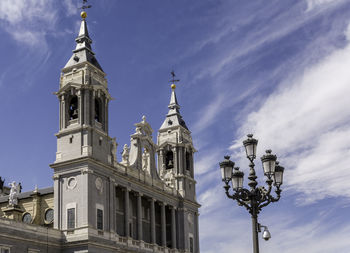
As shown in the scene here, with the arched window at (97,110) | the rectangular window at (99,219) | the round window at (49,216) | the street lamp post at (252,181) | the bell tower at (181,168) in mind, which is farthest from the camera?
the bell tower at (181,168)

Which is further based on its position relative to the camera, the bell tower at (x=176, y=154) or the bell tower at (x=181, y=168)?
the bell tower at (x=176, y=154)

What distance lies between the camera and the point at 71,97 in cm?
6053

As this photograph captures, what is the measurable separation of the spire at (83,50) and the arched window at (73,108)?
399 cm

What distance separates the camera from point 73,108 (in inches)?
2388

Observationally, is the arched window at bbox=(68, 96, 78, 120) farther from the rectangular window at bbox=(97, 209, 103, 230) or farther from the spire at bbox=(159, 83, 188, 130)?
the spire at bbox=(159, 83, 188, 130)

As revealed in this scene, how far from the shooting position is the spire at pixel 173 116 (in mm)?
80688

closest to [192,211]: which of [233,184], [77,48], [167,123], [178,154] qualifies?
[178,154]

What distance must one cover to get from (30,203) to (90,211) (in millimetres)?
15043

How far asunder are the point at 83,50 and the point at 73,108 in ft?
22.5

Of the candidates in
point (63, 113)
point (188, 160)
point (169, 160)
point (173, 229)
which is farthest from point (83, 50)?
point (173, 229)

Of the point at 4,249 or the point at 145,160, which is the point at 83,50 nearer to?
the point at 145,160

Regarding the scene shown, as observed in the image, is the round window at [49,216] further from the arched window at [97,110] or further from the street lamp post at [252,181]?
the street lamp post at [252,181]

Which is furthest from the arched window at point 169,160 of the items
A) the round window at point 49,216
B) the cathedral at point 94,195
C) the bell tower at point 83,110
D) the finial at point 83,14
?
the finial at point 83,14

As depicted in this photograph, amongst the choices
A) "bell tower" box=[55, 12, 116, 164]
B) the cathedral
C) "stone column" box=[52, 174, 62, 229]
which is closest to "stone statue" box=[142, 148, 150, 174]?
the cathedral
